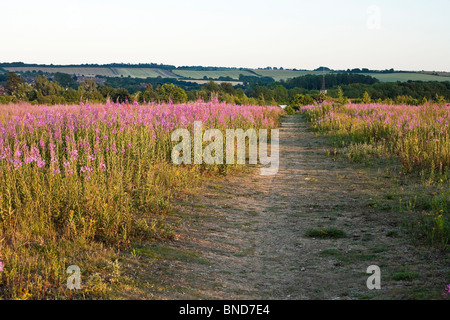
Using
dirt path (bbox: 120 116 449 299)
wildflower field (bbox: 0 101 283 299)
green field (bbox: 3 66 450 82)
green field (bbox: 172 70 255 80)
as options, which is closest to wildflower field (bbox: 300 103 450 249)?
dirt path (bbox: 120 116 449 299)

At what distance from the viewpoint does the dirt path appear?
154 inches

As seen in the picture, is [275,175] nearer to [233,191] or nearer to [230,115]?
[233,191]

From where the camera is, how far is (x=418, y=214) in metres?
6.17

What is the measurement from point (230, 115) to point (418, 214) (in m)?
8.95

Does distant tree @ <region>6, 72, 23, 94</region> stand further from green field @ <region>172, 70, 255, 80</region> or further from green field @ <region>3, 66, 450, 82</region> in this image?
green field @ <region>172, 70, 255, 80</region>

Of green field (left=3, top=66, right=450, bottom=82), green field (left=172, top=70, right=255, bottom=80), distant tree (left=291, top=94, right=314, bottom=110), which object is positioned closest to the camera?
distant tree (left=291, top=94, right=314, bottom=110)

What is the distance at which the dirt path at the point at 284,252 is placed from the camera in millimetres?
3908

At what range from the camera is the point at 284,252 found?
5.16 metres

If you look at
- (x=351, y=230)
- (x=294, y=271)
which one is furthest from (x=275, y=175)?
(x=294, y=271)

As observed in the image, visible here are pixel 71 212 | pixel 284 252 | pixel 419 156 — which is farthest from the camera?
pixel 419 156

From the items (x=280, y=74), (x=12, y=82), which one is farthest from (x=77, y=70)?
(x=280, y=74)

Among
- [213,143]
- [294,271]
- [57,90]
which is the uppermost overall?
[57,90]

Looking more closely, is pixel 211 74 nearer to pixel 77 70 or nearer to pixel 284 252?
pixel 77 70

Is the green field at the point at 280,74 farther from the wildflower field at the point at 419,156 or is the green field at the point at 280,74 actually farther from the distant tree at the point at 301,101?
the wildflower field at the point at 419,156
